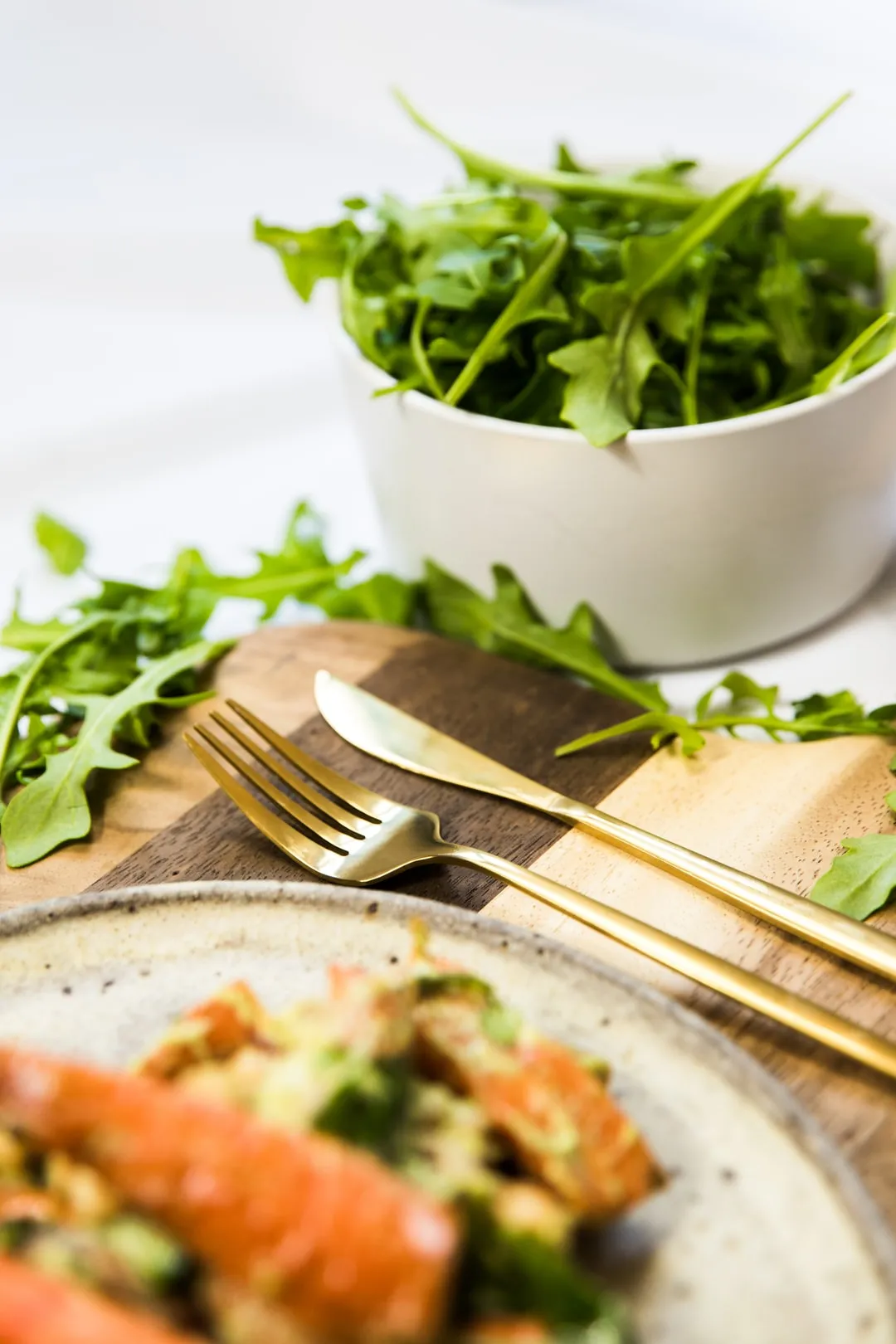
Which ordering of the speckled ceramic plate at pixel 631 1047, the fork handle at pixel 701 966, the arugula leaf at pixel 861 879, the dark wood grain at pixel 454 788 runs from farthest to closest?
the dark wood grain at pixel 454 788
the arugula leaf at pixel 861 879
the fork handle at pixel 701 966
the speckled ceramic plate at pixel 631 1047

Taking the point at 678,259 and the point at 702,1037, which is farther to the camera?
the point at 678,259

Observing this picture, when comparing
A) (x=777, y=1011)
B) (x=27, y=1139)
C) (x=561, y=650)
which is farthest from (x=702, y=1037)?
(x=561, y=650)

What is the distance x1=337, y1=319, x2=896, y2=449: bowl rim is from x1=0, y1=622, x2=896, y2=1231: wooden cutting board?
0.75 feet

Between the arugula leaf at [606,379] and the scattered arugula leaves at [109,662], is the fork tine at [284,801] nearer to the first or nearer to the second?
the scattered arugula leaves at [109,662]

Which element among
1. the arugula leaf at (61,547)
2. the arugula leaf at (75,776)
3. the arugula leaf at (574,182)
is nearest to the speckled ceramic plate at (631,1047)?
the arugula leaf at (75,776)

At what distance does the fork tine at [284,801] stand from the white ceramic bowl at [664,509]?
1.12 ft

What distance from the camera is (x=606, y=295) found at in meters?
1.17

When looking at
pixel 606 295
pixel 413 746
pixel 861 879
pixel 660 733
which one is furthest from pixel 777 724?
pixel 606 295

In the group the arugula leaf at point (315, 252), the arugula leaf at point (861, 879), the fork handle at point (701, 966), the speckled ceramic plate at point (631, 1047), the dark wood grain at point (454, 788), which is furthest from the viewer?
the arugula leaf at point (315, 252)

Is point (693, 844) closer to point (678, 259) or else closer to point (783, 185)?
point (678, 259)

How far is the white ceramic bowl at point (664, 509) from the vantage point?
3.82 feet

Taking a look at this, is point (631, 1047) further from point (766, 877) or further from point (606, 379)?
point (606, 379)

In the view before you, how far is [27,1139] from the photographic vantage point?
2.13 ft

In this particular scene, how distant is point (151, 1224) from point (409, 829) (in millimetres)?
444
